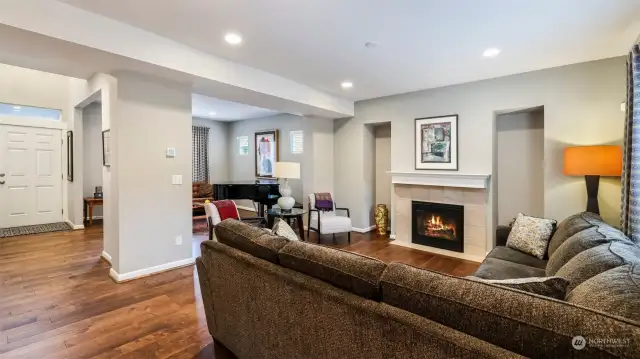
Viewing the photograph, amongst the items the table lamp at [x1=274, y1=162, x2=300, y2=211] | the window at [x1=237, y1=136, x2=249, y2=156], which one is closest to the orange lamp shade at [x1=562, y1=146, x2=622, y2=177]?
the table lamp at [x1=274, y1=162, x2=300, y2=211]

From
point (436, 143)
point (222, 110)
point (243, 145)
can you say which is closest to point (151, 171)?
point (222, 110)

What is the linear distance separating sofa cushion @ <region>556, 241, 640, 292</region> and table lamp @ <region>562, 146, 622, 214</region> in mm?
1705

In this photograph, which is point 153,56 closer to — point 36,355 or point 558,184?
point 36,355

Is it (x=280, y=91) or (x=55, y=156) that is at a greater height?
(x=280, y=91)

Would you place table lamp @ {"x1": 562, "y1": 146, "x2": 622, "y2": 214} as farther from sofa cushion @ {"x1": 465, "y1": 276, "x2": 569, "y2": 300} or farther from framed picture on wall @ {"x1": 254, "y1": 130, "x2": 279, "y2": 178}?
framed picture on wall @ {"x1": 254, "y1": 130, "x2": 279, "y2": 178}

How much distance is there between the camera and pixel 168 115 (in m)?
3.80

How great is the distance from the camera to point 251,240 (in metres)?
1.91

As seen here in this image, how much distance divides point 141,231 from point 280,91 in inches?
100

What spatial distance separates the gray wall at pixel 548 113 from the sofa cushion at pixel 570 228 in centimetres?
107

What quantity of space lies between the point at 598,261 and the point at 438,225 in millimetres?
3358

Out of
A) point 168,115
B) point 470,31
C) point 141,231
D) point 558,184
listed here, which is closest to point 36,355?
point 141,231

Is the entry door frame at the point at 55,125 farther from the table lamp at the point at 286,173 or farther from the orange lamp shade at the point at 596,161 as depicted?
the orange lamp shade at the point at 596,161

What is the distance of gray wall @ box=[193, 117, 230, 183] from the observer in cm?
895

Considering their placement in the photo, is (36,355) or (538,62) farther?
(538,62)
